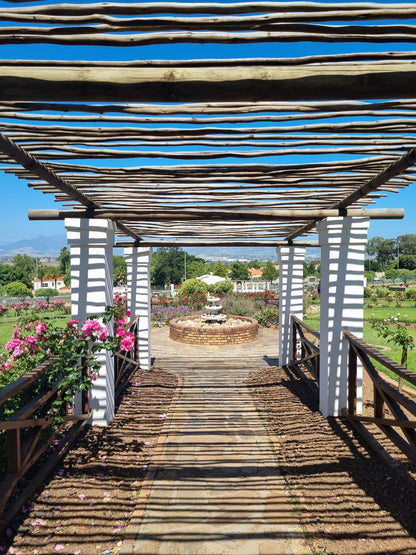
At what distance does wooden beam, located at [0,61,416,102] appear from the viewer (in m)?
1.56

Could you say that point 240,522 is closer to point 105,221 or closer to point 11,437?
point 11,437

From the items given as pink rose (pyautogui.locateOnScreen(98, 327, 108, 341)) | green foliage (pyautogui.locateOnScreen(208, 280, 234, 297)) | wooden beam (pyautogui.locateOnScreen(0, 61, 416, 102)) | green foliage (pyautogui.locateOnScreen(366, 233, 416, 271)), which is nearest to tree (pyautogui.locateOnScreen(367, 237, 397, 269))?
green foliage (pyautogui.locateOnScreen(366, 233, 416, 271))

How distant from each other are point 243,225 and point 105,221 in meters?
2.58

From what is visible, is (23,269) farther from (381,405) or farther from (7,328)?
(381,405)

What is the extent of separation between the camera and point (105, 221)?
4781 mm

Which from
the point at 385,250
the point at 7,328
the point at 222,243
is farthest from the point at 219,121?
the point at 385,250

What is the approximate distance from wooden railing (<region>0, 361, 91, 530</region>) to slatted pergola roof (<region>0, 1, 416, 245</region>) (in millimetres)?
1986

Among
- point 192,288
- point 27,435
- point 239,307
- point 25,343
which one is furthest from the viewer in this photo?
point 192,288

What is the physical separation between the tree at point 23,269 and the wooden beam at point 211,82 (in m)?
48.9

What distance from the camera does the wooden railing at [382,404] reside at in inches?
126

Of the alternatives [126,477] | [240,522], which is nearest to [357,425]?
[240,522]

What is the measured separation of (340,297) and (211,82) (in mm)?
3922

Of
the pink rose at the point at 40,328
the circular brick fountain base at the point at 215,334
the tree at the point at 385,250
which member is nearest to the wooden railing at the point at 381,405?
the pink rose at the point at 40,328

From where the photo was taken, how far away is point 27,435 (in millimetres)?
3463
